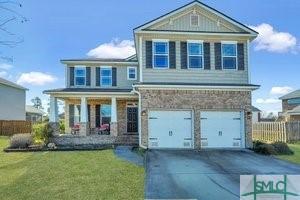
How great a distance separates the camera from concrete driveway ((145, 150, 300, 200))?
33.1 ft

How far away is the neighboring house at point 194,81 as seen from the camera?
65.1ft

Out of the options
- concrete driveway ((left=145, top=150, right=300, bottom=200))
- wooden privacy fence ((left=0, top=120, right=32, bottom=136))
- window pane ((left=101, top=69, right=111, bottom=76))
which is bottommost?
concrete driveway ((left=145, top=150, right=300, bottom=200))

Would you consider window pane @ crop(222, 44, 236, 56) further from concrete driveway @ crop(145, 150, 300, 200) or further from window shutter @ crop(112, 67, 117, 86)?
window shutter @ crop(112, 67, 117, 86)

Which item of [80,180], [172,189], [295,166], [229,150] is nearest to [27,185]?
[80,180]

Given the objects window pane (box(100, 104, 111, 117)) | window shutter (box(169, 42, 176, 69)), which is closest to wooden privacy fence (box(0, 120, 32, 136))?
window pane (box(100, 104, 111, 117))

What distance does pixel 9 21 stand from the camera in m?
7.18

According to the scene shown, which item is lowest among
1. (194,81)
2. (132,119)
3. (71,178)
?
(71,178)

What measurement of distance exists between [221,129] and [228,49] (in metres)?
4.63

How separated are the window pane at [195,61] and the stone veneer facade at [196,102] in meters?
1.51

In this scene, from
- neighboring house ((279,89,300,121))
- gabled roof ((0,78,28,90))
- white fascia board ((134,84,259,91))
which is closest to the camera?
white fascia board ((134,84,259,91))

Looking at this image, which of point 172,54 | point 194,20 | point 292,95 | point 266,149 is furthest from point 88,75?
A: point 292,95

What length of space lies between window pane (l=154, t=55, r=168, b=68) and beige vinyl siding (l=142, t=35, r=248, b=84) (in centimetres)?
29

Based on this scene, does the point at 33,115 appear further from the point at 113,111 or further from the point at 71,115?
the point at 113,111

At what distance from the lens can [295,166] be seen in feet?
48.5
